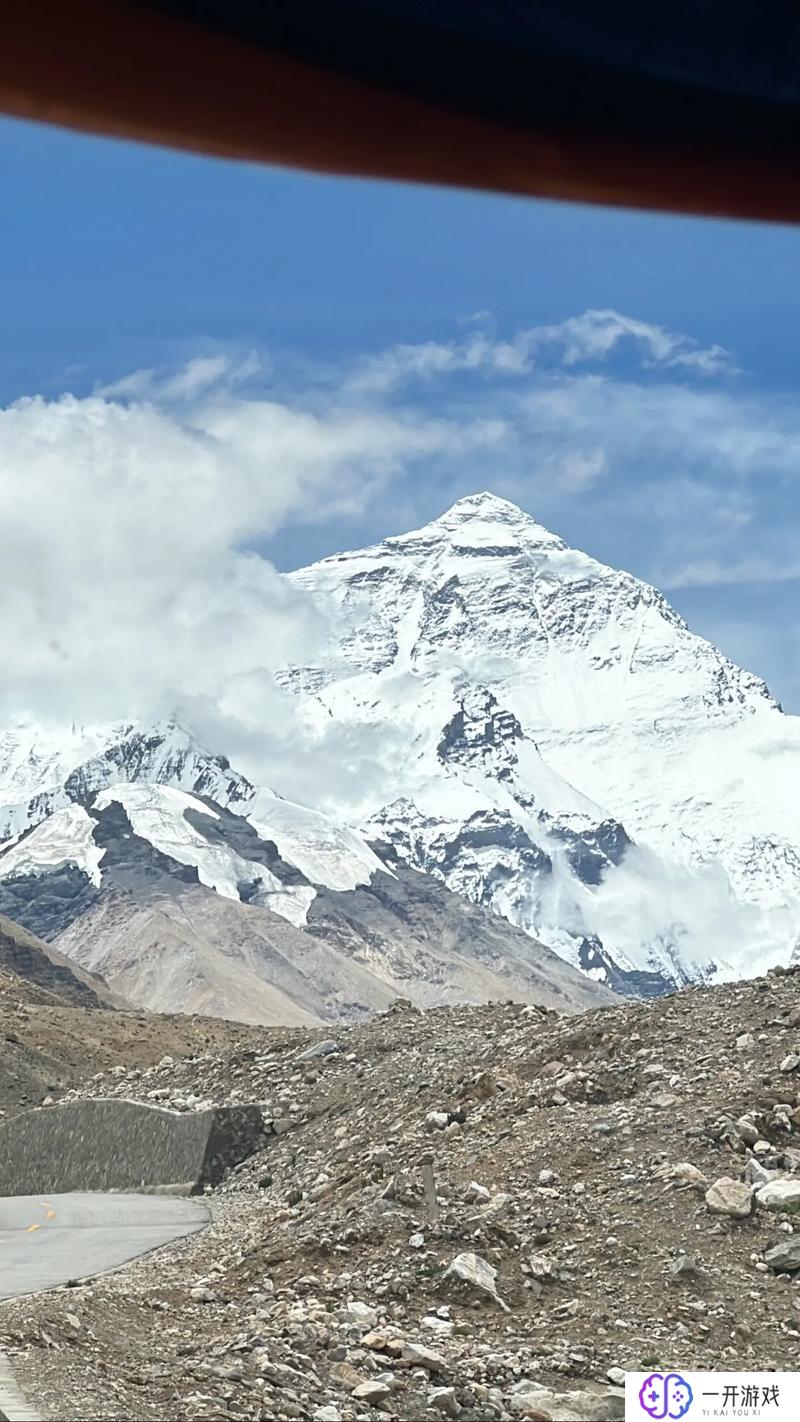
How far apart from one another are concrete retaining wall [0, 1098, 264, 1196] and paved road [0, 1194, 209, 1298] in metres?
0.77

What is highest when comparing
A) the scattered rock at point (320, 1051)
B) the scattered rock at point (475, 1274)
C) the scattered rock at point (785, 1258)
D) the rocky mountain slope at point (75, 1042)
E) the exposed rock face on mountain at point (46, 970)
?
the exposed rock face on mountain at point (46, 970)

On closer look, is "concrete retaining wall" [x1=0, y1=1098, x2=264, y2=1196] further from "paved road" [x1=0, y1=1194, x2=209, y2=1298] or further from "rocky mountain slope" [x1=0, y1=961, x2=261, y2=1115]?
"rocky mountain slope" [x1=0, y1=961, x2=261, y2=1115]

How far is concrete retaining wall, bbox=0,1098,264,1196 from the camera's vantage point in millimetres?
27703

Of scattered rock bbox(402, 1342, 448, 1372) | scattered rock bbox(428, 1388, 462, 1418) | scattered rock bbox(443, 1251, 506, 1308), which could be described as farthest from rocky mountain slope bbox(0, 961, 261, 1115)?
scattered rock bbox(428, 1388, 462, 1418)

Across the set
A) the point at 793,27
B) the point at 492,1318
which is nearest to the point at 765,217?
the point at 793,27

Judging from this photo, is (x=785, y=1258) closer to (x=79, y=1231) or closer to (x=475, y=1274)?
(x=475, y=1274)

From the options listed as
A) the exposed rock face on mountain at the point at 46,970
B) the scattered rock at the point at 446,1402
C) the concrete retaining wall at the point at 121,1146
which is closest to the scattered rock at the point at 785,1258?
the scattered rock at the point at 446,1402

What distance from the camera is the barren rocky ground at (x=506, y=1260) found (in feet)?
34.9

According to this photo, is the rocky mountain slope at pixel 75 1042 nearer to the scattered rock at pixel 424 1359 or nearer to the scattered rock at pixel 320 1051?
the scattered rock at pixel 320 1051

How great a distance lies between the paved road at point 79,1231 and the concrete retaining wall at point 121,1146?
0.77m

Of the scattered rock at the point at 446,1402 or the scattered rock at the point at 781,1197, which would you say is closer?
the scattered rock at the point at 446,1402

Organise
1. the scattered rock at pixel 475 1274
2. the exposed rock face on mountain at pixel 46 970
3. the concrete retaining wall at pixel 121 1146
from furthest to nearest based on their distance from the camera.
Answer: the exposed rock face on mountain at pixel 46 970, the concrete retaining wall at pixel 121 1146, the scattered rock at pixel 475 1274

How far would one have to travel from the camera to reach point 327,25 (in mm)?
1939

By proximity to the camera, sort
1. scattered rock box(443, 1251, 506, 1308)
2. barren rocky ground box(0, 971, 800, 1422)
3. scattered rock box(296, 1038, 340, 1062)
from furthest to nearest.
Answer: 1. scattered rock box(296, 1038, 340, 1062)
2. scattered rock box(443, 1251, 506, 1308)
3. barren rocky ground box(0, 971, 800, 1422)
